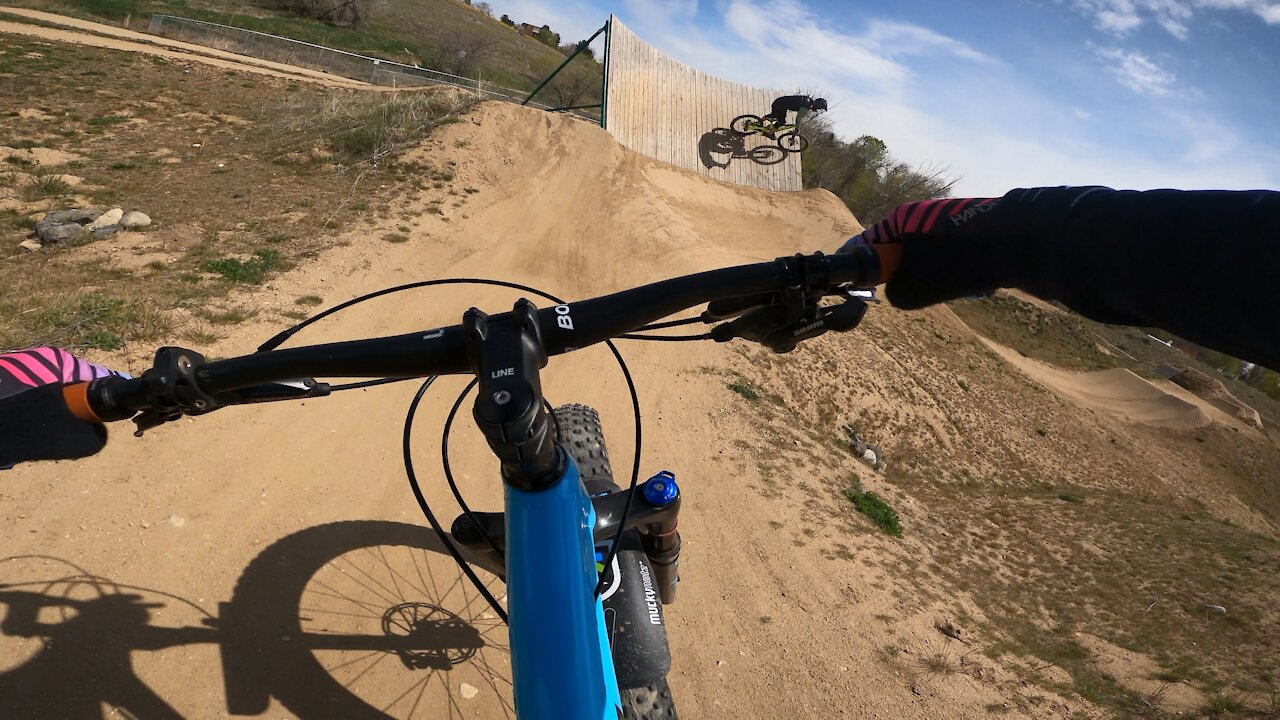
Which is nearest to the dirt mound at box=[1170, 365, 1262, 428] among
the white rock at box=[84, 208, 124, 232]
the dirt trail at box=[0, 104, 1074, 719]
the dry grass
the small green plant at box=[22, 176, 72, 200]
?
the dirt trail at box=[0, 104, 1074, 719]

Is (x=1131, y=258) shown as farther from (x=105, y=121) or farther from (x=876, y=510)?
(x=105, y=121)

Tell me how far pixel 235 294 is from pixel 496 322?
7.07 m

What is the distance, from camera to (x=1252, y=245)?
1.14 meters

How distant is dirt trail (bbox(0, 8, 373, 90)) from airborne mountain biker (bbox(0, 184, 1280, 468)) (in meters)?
19.3

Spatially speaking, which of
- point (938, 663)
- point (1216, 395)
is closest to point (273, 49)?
point (938, 663)

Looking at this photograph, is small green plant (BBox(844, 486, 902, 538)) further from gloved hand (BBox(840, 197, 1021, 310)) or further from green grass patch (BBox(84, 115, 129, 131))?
green grass patch (BBox(84, 115, 129, 131))

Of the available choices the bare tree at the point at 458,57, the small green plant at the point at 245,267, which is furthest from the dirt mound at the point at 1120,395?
the bare tree at the point at 458,57

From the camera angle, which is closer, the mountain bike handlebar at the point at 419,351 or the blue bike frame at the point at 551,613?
the blue bike frame at the point at 551,613

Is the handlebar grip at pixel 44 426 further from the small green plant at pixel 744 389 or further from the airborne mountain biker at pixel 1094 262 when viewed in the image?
the small green plant at pixel 744 389

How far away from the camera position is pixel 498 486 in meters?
5.47

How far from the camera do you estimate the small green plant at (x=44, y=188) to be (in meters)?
8.59

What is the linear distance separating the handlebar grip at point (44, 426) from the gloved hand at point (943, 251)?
2293 millimetres

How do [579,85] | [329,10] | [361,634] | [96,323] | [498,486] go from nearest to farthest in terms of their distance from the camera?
1. [361,634]
2. [498,486]
3. [96,323]
4. [579,85]
5. [329,10]

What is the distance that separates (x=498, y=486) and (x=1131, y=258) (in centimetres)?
506
